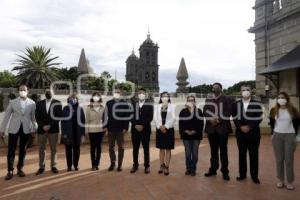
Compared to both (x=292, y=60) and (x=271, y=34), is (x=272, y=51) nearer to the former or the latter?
(x=271, y=34)

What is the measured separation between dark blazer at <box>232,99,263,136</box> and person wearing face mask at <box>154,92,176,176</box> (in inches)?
51.8

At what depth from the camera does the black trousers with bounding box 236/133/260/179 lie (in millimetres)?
6500

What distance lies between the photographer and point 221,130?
22.2 feet

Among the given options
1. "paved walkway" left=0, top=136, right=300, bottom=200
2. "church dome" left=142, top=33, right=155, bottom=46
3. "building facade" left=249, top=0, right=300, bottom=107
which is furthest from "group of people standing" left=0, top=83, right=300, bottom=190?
"church dome" left=142, top=33, right=155, bottom=46

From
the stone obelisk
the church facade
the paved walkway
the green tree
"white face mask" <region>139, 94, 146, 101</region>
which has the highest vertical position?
the church facade

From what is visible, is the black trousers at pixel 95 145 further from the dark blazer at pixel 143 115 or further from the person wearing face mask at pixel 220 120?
the person wearing face mask at pixel 220 120

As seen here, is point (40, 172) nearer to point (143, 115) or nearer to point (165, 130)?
point (143, 115)

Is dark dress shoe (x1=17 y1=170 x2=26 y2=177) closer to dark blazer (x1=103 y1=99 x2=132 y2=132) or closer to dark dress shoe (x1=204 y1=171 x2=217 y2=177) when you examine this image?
dark blazer (x1=103 y1=99 x2=132 y2=132)

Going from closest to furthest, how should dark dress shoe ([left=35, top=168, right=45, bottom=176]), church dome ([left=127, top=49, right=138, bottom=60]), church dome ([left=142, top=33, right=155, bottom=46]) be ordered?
dark dress shoe ([left=35, top=168, right=45, bottom=176]) < church dome ([left=142, top=33, right=155, bottom=46]) < church dome ([left=127, top=49, right=138, bottom=60])

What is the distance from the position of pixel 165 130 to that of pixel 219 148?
3.66 ft

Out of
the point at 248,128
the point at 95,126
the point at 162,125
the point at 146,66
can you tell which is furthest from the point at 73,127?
the point at 146,66

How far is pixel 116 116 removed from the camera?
7582mm

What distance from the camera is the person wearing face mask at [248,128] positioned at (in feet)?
21.3

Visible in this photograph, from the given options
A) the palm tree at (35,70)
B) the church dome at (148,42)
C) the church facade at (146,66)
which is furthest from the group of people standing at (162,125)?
the church dome at (148,42)
